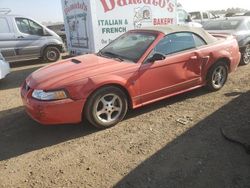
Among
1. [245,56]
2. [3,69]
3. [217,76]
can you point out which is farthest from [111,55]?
[245,56]

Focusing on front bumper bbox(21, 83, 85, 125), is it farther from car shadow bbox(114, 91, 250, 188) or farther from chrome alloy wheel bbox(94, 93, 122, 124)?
car shadow bbox(114, 91, 250, 188)

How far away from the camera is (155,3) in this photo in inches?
364

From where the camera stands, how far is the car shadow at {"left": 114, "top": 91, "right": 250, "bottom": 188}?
3.51 metres

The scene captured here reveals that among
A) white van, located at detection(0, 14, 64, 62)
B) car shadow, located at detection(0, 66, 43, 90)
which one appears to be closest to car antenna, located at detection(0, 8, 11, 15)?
white van, located at detection(0, 14, 64, 62)

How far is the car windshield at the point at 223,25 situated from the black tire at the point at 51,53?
19.0 feet

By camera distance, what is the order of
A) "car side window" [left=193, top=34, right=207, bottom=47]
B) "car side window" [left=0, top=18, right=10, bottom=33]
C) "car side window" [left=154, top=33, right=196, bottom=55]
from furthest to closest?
"car side window" [left=0, top=18, right=10, bottom=33], "car side window" [left=193, top=34, right=207, bottom=47], "car side window" [left=154, top=33, right=196, bottom=55]

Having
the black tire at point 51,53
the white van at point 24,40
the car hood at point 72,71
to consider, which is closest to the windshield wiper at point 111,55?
the car hood at point 72,71

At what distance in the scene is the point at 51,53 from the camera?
1208cm

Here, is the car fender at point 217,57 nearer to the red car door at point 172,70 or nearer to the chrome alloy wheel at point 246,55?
the red car door at point 172,70

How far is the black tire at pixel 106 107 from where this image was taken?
15.5ft

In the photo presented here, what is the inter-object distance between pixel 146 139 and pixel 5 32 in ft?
27.9

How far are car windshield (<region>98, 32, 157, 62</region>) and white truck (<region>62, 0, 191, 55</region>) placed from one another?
7.72 feet

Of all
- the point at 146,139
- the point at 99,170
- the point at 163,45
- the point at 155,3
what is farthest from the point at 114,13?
the point at 99,170

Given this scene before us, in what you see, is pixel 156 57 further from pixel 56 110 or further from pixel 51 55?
pixel 51 55
